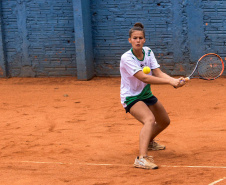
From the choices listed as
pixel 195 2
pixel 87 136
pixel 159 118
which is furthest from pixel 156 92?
pixel 159 118

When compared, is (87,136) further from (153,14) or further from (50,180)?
(153,14)

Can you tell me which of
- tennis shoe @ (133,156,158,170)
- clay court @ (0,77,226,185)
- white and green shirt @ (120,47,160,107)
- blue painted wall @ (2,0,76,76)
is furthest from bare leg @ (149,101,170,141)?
blue painted wall @ (2,0,76,76)

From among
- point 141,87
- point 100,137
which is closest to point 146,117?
point 141,87

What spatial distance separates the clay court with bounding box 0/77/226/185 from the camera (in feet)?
14.7

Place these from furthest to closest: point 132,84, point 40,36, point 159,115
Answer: point 40,36 → point 159,115 → point 132,84


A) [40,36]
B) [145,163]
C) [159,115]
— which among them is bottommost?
[145,163]

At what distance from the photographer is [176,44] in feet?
35.9

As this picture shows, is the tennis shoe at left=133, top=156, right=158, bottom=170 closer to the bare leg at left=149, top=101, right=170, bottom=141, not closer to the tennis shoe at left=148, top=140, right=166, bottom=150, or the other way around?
the bare leg at left=149, top=101, right=170, bottom=141

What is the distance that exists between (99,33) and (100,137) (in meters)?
5.54

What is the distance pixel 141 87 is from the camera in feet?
16.5

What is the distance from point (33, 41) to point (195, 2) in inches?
171

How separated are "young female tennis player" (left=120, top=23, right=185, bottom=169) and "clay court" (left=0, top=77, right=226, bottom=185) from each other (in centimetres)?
30

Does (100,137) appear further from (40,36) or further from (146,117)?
(40,36)

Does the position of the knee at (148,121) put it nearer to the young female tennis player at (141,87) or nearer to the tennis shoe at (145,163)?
the young female tennis player at (141,87)
